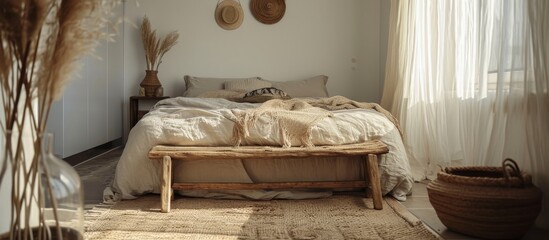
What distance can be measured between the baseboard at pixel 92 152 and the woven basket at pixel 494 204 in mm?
2804

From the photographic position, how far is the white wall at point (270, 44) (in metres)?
4.73

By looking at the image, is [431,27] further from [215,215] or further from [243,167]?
[215,215]

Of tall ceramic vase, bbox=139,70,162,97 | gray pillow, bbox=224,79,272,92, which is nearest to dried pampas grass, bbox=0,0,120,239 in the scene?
gray pillow, bbox=224,79,272,92

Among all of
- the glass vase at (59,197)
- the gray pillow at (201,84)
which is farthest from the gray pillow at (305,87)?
the glass vase at (59,197)

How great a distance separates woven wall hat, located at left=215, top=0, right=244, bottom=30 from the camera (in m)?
4.67

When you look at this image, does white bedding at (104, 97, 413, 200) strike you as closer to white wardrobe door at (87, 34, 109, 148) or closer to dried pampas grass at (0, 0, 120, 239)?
dried pampas grass at (0, 0, 120, 239)

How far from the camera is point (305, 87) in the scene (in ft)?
14.3

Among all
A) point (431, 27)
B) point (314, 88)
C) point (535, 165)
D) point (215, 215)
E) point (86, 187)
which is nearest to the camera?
point (535, 165)

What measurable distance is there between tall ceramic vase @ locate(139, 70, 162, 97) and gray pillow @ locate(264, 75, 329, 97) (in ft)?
3.92

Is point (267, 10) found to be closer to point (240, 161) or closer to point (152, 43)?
point (152, 43)

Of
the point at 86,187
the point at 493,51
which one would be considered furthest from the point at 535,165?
the point at 86,187

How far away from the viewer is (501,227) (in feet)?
5.19

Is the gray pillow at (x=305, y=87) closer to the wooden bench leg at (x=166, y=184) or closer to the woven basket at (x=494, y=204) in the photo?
the wooden bench leg at (x=166, y=184)

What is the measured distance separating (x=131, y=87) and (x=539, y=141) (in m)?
4.04
